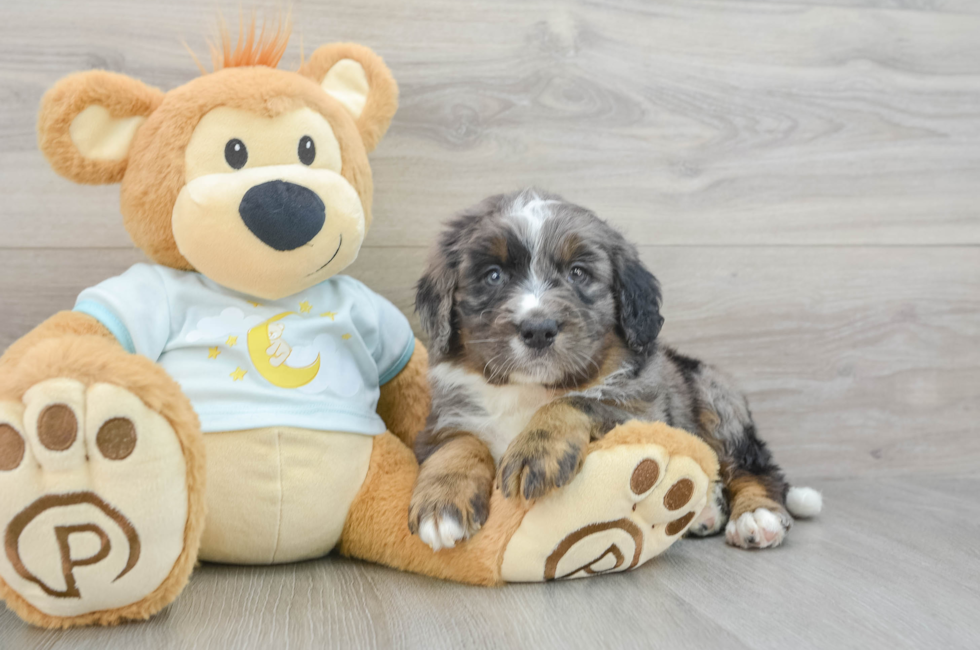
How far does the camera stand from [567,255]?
5.99 ft

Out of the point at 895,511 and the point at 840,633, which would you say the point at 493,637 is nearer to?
the point at 840,633

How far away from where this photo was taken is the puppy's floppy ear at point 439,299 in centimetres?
191

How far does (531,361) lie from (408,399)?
0.60 m

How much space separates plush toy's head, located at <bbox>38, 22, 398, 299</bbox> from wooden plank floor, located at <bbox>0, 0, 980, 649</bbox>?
641mm

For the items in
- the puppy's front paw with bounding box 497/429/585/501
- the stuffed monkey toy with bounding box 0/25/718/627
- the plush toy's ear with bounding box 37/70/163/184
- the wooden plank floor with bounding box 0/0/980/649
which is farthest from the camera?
the wooden plank floor with bounding box 0/0/980/649

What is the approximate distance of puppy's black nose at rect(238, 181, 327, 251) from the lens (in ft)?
5.42

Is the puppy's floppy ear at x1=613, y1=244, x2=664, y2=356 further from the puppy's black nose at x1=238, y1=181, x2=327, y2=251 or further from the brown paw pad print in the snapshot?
the brown paw pad print

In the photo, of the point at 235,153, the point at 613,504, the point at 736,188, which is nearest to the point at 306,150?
the point at 235,153

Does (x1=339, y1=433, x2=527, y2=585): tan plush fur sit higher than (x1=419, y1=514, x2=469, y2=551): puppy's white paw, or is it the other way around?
(x1=419, y1=514, x2=469, y2=551): puppy's white paw

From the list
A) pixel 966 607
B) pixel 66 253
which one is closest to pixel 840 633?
pixel 966 607

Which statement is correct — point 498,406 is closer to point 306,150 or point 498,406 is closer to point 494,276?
point 494,276

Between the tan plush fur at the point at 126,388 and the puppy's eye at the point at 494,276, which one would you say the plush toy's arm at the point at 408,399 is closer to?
the puppy's eye at the point at 494,276

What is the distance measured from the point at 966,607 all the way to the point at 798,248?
1.52 m

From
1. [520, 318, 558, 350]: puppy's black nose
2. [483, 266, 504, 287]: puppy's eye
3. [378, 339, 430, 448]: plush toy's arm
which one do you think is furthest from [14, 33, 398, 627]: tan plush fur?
[520, 318, 558, 350]: puppy's black nose
